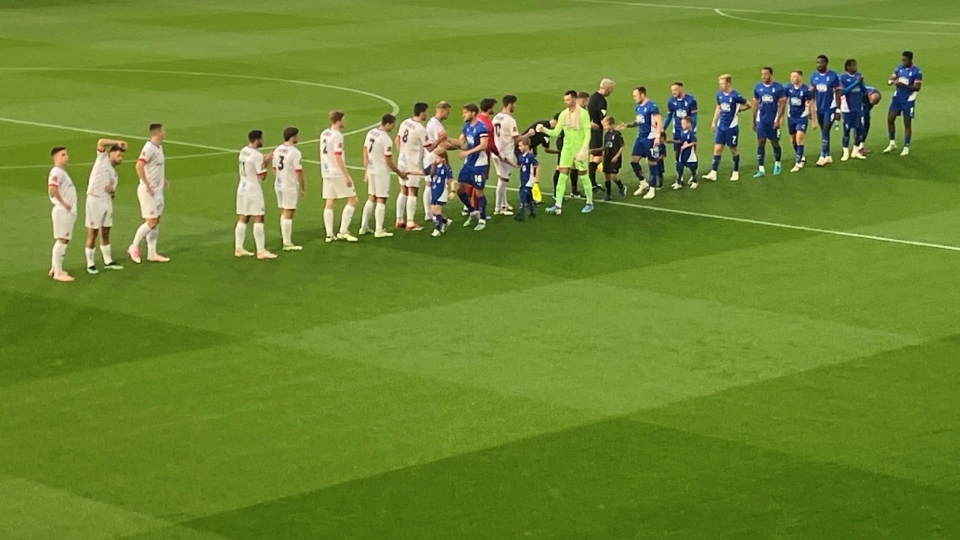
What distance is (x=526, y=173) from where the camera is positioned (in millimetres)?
31656

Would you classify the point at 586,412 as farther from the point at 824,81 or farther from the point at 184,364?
the point at 824,81

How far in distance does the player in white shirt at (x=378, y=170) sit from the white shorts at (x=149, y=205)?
143 inches

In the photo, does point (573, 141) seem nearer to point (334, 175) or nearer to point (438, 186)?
point (438, 186)

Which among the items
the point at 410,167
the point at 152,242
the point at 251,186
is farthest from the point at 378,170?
the point at 152,242

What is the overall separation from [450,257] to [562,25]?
1387 inches

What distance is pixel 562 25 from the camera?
63125 millimetres

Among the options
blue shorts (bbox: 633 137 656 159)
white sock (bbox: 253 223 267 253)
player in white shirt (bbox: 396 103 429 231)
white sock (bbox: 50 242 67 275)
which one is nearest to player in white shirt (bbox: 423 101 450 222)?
player in white shirt (bbox: 396 103 429 231)

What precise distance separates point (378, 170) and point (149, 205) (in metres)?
4.02

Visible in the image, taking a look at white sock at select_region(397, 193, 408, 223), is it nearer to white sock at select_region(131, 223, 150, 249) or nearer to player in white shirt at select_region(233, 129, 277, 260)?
player in white shirt at select_region(233, 129, 277, 260)

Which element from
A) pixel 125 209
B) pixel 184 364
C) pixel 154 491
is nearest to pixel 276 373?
pixel 184 364

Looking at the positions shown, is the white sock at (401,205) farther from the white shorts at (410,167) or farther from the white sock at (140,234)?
the white sock at (140,234)

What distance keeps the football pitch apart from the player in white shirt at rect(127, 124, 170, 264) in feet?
1.58

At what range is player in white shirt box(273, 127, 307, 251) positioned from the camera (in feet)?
95.0

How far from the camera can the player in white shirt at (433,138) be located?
30.4m
